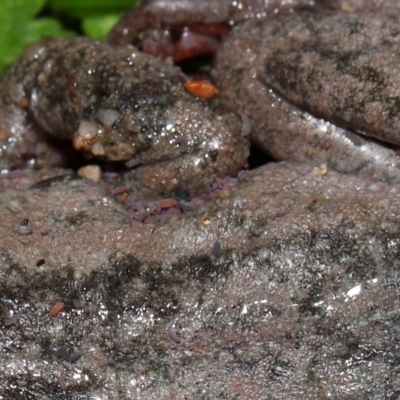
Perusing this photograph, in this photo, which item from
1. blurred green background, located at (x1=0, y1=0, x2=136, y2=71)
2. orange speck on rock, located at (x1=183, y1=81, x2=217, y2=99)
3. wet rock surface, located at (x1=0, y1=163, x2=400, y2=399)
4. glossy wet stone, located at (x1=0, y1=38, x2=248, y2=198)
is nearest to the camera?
wet rock surface, located at (x1=0, y1=163, x2=400, y2=399)

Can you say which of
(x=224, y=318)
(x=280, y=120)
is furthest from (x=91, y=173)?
(x=224, y=318)

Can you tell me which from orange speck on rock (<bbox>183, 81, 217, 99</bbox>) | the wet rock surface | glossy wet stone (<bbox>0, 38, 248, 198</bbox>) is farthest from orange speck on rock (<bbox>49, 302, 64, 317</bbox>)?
orange speck on rock (<bbox>183, 81, 217, 99</bbox>)

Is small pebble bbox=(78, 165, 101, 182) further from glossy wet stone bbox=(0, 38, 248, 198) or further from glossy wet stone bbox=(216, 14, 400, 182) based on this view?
glossy wet stone bbox=(216, 14, 400, 182)

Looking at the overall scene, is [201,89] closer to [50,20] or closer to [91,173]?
[91,173]

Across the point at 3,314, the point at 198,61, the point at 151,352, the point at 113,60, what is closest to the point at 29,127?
the point at 113,60

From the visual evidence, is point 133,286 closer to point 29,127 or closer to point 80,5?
point 29,127

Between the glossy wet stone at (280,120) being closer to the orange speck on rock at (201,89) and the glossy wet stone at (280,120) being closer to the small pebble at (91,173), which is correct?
the orange speck on rock at (201,89)
